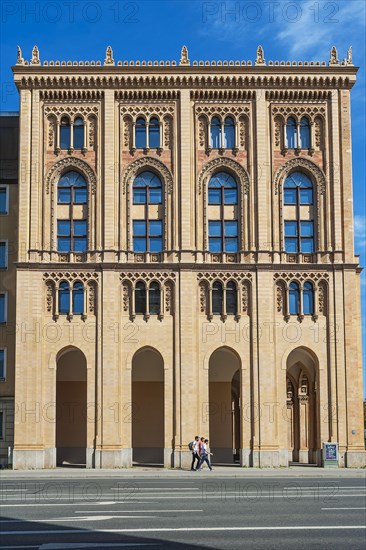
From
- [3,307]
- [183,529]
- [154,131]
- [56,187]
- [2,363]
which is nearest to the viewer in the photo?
[183,529]

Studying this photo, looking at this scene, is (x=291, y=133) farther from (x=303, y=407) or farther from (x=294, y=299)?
(x=303, y=407)

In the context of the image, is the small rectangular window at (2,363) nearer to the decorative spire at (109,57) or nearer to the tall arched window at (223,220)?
the tall arched window at (223,220)

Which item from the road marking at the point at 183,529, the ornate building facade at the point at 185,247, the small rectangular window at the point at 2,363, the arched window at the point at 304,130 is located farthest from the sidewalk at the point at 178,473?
the road marking at the point at 183,529

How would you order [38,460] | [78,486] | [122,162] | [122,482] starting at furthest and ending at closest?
1. [122,162]
2. [38,460]
3. [122,482]
4. [78,486]

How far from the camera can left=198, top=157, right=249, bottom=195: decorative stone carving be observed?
49000 millimetres

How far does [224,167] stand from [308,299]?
8217 millimetres

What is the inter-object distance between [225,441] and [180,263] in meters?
11.3

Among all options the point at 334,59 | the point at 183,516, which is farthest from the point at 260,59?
the point at 183,516

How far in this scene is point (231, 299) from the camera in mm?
48062

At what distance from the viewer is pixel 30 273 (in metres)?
47.4

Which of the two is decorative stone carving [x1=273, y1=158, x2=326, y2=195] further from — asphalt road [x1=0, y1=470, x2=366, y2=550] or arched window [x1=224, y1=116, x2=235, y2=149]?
asphalt road [x1=0, y1=470, x2=366, y2=550]

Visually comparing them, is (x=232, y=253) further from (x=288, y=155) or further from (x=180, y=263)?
(x=288, y=155)

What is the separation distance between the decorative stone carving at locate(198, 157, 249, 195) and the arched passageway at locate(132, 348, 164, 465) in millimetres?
10073

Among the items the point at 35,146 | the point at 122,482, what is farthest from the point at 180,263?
the point at 122,482
